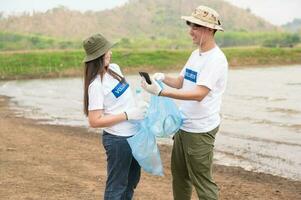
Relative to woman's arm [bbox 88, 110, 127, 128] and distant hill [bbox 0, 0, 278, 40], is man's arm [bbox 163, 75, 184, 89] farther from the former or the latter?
distant hill [bbox 0, 0, 278, 40]

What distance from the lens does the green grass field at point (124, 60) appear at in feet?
117

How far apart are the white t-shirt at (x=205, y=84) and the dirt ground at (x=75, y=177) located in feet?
6.54

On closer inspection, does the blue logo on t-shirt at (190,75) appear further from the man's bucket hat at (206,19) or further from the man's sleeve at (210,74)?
the man's bucket hat at (206,19)

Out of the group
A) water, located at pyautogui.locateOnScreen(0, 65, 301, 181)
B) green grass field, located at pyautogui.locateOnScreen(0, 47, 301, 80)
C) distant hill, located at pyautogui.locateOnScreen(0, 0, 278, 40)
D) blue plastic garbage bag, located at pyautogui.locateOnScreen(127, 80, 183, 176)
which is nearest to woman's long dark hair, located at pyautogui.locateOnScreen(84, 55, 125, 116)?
blue plastic garbage bag, located at pyautogui.locateOnScreen(127, 80, 183, 176)

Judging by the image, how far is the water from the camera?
28.2ft

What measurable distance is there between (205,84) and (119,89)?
1.97 feet

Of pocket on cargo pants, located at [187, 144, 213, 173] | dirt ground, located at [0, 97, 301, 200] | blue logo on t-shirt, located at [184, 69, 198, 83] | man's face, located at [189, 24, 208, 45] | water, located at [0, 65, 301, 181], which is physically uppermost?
man's face, located at [189, 24, 208, 45]

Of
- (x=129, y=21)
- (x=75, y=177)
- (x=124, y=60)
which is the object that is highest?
(x=75, y=177)

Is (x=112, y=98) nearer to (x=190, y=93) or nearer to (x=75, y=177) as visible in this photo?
(x=190, y=93)

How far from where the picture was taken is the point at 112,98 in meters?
3.69

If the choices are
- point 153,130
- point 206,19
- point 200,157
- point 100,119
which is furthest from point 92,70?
point 200,157

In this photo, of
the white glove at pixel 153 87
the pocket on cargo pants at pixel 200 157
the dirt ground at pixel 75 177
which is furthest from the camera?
the dirt ground at pixel 75 177

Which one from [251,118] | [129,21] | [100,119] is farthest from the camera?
[129,21]

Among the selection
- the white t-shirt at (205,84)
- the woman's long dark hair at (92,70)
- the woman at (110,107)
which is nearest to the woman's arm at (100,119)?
the woman at (110,107)
